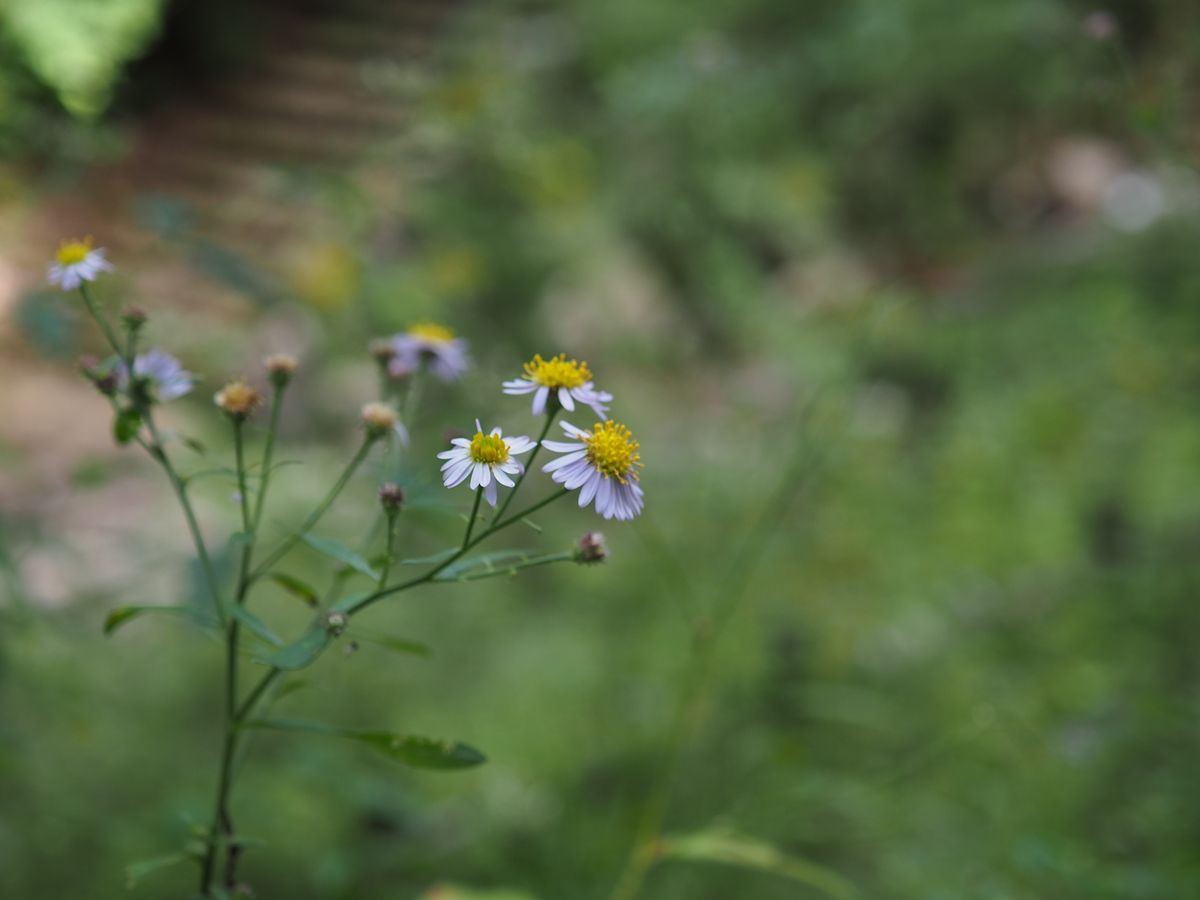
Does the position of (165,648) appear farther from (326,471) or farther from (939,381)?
(939,381)

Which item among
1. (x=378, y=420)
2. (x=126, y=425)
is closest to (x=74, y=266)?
(x=126, y=425)

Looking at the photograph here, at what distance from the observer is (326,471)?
106 inches

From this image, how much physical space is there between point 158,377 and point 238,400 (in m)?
0.06

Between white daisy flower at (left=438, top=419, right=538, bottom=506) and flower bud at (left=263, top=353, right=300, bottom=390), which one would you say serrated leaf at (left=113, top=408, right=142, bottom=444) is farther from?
white daisy flower at (left=438, top=419, right=538, bottom=506)

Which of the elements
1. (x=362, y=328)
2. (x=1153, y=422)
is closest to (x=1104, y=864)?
(x=1153, y=422)

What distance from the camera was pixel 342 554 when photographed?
2.19 feet

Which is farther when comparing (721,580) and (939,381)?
(939,381)

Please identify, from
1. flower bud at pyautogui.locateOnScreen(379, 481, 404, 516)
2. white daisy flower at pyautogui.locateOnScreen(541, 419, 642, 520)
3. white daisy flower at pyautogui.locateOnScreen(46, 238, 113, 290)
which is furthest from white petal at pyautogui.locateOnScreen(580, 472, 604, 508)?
white daisy flower at pyautogui.locateOnScreen(46, 238, 113, 290)

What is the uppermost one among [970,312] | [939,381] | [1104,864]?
[970,312]

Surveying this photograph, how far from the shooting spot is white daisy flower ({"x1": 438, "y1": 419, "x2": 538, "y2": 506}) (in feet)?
2.02

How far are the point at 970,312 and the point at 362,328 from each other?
75.3 inches

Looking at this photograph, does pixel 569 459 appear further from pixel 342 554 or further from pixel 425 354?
pixel 425 354

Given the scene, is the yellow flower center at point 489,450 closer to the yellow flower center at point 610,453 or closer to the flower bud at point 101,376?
the yellow flower center at point 610,453

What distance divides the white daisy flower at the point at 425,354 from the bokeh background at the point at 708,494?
10 cm
